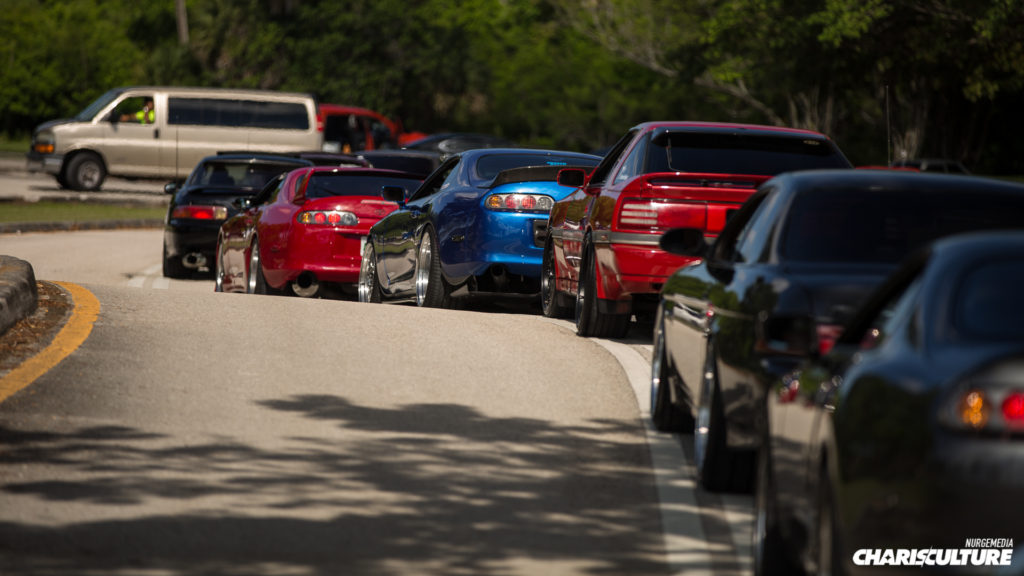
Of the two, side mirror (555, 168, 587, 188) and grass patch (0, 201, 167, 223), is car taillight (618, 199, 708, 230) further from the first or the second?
grass patch (0, 201, 167, 223)

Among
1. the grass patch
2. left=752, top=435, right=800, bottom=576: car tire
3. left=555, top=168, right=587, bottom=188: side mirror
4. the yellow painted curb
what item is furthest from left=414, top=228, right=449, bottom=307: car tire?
the grass patch

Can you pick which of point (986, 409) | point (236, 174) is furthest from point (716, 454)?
point (236, 174)

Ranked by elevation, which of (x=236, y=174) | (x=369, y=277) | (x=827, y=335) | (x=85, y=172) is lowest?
(x=85, y=172)

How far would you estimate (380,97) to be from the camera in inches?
2532

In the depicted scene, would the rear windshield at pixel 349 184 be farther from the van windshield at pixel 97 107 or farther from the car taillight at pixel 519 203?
the van windshield at pixel 97 107

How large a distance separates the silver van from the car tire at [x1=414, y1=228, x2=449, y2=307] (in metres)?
23.2

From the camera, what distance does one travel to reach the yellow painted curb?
337 inches

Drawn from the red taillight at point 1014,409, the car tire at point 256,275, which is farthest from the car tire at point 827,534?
the car tire at point 256,275

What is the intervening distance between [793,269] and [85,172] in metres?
33.4

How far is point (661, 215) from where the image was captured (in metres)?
10.8

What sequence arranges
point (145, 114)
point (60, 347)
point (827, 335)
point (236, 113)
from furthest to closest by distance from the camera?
point (236, 113) → point (145, 114) → point (60, 347) → point (827, 335)

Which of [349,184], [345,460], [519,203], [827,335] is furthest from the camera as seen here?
[349,184]

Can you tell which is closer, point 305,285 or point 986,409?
point 986,409

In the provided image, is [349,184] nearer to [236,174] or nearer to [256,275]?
[256,275]
